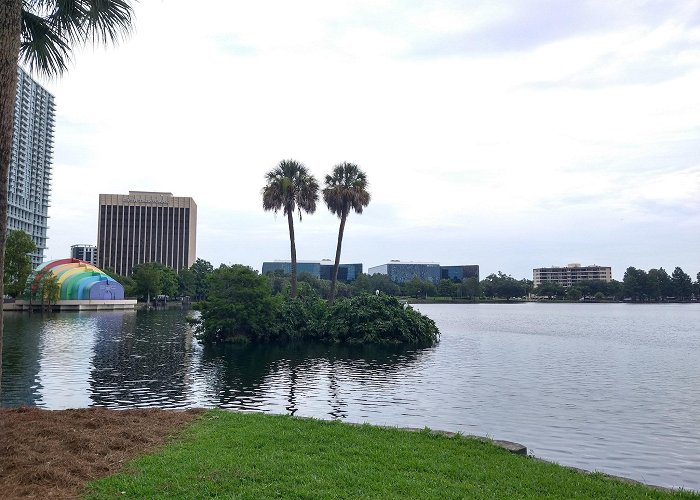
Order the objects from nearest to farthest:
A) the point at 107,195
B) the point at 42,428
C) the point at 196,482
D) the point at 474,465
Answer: the point at 196,482 → the point at 474,465 → the point at 42,428 → the point at 107,195

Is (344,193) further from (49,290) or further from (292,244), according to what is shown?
(49,290)

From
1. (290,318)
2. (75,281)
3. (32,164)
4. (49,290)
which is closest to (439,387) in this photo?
(290,318)

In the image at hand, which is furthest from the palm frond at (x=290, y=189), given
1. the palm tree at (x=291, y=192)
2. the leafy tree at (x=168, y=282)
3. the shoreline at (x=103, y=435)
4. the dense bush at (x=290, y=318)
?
the leafy tree at (x=168, y=282)

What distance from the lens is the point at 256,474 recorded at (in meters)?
8.17

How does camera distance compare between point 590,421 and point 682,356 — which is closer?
point 590,421

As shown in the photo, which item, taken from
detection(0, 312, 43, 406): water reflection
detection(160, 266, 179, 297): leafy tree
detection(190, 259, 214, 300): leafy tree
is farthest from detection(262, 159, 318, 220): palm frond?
detection(190, 259, 214, 300): leafy tree

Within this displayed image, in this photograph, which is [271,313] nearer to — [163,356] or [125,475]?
[163,356]

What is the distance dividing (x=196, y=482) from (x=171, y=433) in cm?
357

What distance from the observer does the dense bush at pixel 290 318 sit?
37375 mm

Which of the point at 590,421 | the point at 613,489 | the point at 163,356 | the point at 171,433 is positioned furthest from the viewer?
the point at 163,356

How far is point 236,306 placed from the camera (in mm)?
36656

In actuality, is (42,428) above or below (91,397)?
above

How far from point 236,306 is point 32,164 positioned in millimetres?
145437

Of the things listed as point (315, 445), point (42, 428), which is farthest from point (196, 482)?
point (42, 428)
